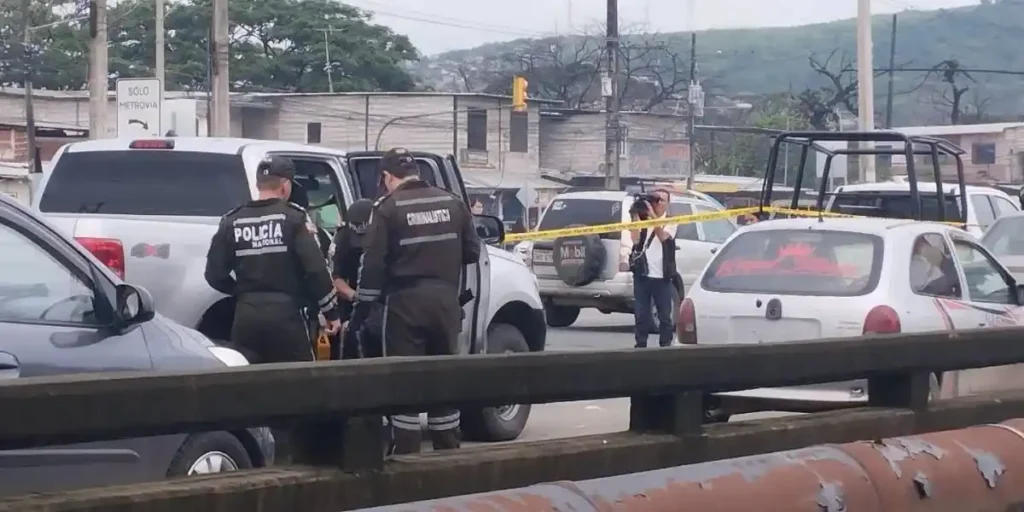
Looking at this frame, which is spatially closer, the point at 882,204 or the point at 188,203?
the point at 188,203

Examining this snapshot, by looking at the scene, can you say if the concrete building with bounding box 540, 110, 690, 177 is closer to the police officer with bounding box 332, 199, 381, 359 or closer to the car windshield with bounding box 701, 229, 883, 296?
the car windshield with bounding box 701, 229, 883, 296

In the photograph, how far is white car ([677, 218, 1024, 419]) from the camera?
948cm

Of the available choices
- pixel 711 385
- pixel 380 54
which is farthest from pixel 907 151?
pixel 380 54

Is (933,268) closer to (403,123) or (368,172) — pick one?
(368,172)

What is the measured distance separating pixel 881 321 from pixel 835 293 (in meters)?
0.37

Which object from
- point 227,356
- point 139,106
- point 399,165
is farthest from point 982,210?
point 227,356

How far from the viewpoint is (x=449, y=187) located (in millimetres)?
10211

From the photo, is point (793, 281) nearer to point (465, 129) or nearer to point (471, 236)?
point (471, 236)

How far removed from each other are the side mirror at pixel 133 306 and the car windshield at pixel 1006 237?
506 inches

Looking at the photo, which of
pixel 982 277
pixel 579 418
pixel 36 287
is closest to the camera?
pixel 36 287

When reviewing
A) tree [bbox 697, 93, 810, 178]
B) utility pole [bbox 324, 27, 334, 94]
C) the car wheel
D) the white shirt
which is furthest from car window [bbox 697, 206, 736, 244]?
tree [bbox 697, 93, 810, 178]

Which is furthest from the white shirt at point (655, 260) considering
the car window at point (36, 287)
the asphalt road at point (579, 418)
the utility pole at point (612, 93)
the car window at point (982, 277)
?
the utility pole at point (612, 93)

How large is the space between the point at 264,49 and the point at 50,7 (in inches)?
358

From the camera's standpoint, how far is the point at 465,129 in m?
57.7
